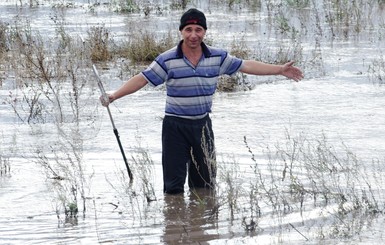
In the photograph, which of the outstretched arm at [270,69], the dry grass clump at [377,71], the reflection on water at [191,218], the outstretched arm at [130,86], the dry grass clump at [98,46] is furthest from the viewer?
the dry grass clump at [98,46]

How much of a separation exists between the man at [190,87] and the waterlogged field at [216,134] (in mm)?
239

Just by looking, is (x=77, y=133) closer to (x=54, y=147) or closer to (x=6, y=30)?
(x=54, y=147)

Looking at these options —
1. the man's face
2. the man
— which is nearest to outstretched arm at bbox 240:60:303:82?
the man

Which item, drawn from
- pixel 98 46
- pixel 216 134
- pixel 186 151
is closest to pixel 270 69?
→ pixel 186 151

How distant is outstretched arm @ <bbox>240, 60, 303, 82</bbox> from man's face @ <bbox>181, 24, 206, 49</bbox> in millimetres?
483

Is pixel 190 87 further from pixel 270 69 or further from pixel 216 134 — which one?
pixel 216 134

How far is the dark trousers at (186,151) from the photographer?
819 centimetres

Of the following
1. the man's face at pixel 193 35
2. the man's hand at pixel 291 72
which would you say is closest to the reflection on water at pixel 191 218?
the man's hand at pixel 291 72

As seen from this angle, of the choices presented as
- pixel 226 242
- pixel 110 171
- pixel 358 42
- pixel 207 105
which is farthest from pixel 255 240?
pixel 358 42

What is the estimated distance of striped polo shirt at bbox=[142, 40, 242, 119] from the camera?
8000 mm

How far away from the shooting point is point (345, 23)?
61.2ft

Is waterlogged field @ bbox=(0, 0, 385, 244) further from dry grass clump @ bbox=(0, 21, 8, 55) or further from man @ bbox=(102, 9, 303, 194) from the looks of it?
man @ bbox=(102, 9, 303, 194)

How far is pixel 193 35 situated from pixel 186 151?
992 mm

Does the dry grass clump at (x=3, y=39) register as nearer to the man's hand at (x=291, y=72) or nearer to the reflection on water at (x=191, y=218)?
the reflection on water at (x=191, y=218)
